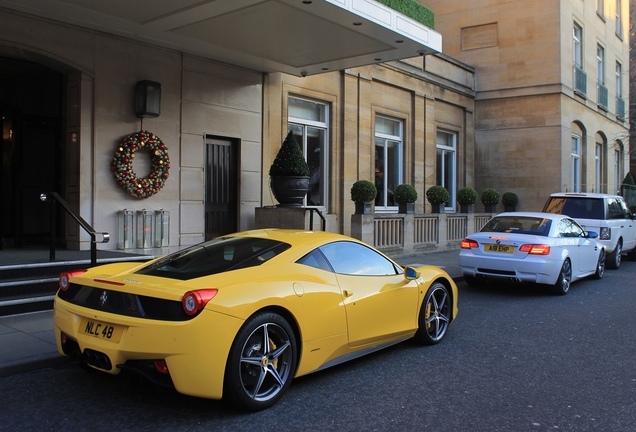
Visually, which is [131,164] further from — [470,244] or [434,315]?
[434,315]

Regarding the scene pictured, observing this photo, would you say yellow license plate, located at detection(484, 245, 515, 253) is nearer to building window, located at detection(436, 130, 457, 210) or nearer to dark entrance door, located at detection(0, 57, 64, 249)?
dark entrance door, located at detection(0, 57, 64, 249)

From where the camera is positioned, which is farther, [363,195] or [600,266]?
[363,195]

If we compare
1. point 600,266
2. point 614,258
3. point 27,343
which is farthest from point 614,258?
point 27,343

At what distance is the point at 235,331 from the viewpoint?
432 cm

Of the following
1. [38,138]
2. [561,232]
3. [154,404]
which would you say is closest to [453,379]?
[154,404]

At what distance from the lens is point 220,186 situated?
13.5m

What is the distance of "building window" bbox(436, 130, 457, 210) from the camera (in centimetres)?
2198

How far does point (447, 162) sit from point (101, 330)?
1959 cm

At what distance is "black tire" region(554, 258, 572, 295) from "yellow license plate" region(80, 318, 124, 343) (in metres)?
8.23

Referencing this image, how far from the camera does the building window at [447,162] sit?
22.0m

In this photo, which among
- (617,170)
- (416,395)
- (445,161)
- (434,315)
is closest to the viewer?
(416,395)

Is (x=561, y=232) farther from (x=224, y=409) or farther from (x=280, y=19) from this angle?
(x=224, y=409)

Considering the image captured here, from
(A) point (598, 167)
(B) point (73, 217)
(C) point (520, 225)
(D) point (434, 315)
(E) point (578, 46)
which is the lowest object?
(D) point (434, 315)

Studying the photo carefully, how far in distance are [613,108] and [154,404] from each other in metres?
32.3
